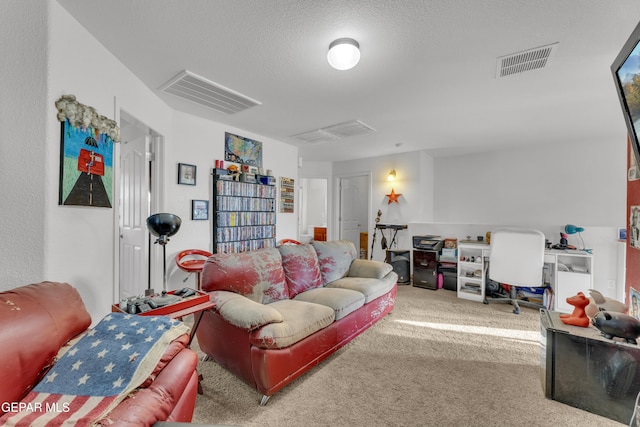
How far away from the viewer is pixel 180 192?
319 cm

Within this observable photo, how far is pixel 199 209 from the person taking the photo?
3387 millimetres

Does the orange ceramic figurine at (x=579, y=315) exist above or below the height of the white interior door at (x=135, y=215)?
below

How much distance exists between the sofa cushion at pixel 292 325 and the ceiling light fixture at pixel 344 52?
5.90 feet

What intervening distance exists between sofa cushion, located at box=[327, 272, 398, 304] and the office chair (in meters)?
1.36

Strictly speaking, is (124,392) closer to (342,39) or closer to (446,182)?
(342,39)

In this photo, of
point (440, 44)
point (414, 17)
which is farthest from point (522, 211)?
point (414, 17)

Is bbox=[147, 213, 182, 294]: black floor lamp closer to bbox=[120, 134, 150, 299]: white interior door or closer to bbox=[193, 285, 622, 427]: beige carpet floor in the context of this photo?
bbox=[193, 285, 622, 427]: beige carpet floor

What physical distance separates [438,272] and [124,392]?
14.3 ft

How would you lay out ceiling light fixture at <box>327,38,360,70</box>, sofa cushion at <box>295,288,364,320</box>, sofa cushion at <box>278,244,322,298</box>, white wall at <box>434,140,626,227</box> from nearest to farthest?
1. ceiling light fixture at <box>327,38,360,70</box>
2. sofa cushion at <box>295,288,364,320</box>
3. sofa cushion at <box>278,244,322,298</box>
4. white wall at <box>434,140,626,227</box>

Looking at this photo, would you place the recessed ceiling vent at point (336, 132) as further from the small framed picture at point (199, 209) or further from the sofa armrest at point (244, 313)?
the sofa armrest at point (244, 313)

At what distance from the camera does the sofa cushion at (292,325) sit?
1.69 metres

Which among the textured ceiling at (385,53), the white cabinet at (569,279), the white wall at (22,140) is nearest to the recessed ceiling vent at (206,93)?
the textured ceiling at (385,53)

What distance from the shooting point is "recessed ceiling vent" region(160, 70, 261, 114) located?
2379 mm

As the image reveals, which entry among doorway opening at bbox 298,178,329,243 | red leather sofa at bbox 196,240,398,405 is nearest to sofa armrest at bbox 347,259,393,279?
red leather sofa at bbox 196,240,398,405
